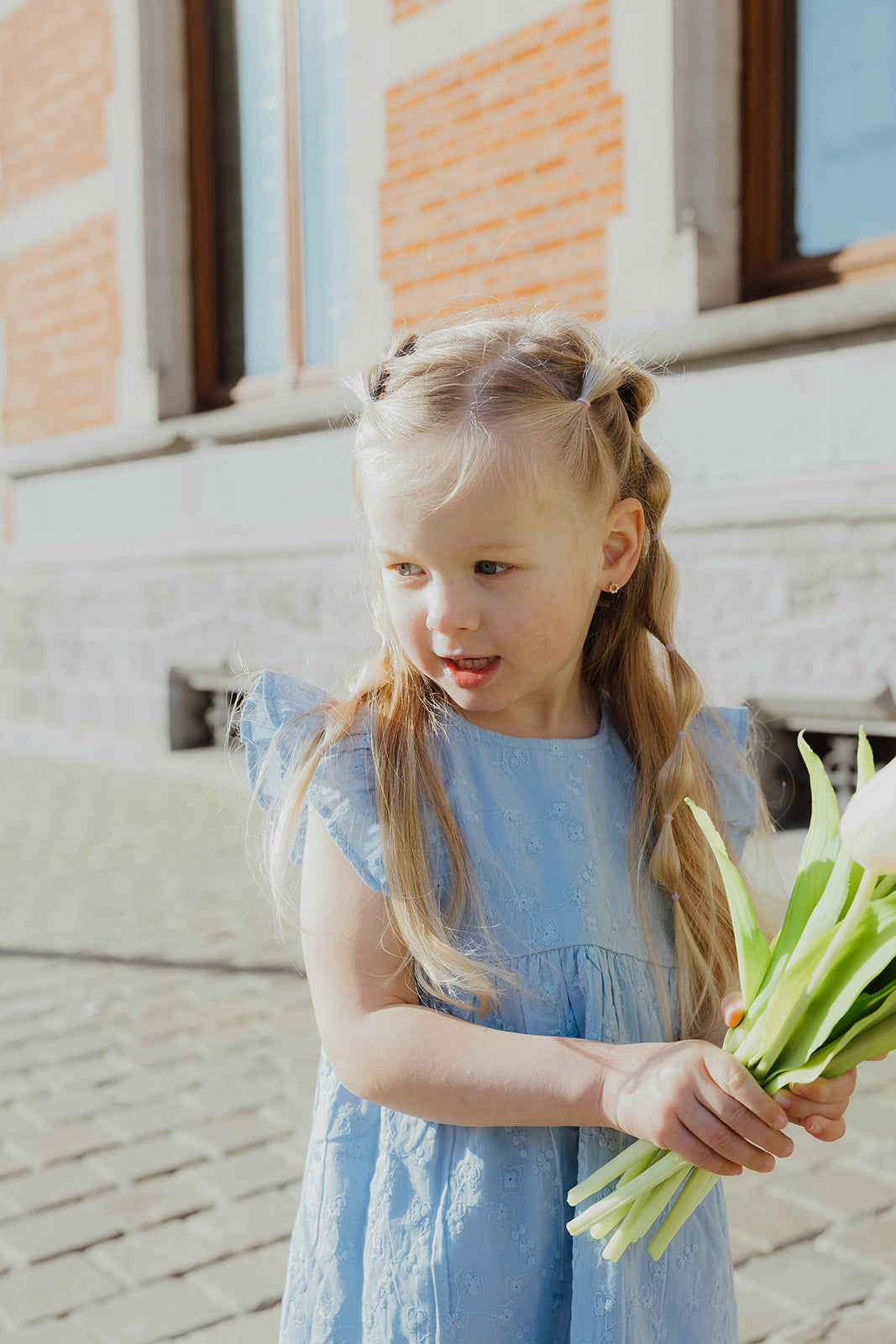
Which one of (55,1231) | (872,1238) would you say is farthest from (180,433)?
(872,1238)

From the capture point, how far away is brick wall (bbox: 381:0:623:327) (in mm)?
5453

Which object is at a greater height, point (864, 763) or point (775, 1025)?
point (864, 763)

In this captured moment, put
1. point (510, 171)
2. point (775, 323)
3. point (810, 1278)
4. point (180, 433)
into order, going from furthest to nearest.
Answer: point (180, 433) → point (510, 171) → point (775, 323) → point (810, 1278)

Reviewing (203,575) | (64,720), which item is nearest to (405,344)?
(203,575)

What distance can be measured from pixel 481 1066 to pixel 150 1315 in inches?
60.5

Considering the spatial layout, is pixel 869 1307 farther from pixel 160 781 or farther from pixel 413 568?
pixel 160 781

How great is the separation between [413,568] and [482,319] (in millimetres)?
371

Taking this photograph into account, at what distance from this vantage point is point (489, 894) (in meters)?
1.42

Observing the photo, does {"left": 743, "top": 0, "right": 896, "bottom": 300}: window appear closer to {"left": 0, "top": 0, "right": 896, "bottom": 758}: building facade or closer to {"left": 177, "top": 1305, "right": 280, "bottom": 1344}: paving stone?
{"left": 0, "top": 0, "right": 896, "bottom": 758}: building facade

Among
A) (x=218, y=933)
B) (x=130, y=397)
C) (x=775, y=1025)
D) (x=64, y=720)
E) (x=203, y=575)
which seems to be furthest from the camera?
(x=64, y=720)

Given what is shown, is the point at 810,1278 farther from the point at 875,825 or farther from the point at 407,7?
the point at 407,7

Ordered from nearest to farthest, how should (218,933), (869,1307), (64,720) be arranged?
(869,1307) → (218,933) → (64,720)

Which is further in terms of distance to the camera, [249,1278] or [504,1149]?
[249,1278]

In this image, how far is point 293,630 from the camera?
7250 millimetres
